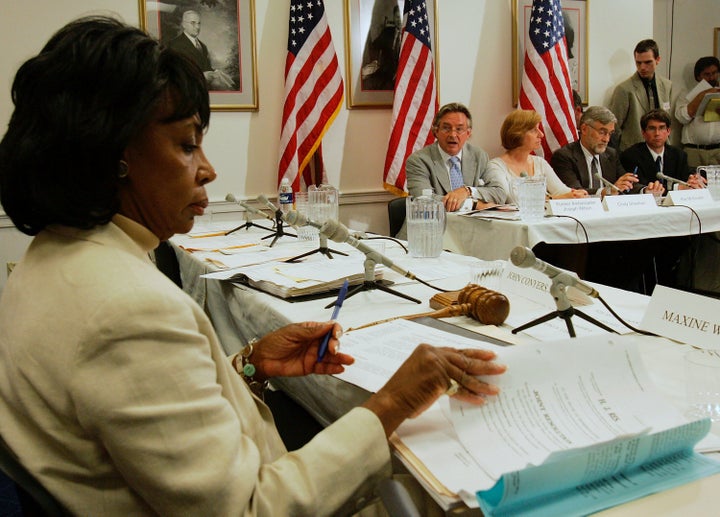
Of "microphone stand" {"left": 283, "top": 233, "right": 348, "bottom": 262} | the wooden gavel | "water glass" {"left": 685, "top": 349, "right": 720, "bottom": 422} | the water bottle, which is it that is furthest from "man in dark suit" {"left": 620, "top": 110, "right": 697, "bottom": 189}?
"water glass" {"left": 685, "top": 349, "right": 720, "bottom": 422}

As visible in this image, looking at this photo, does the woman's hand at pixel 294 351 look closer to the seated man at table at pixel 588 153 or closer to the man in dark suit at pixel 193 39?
the man in dark suit at pixel 193 39

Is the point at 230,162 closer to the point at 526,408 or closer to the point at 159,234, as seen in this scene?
the point at 159,234

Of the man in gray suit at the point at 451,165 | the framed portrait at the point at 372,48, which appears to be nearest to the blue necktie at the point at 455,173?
the man in gray suit at the point at 451,165

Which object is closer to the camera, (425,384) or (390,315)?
(425,384)

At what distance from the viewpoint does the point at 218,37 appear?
13.3ft

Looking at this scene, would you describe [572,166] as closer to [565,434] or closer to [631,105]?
[631,105]

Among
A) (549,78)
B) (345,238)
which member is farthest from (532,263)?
(549,78)

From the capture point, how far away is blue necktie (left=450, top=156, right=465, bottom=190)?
407 cm

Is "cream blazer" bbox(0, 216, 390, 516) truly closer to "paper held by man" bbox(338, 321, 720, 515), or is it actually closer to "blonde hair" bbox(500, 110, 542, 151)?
"paper held by man" bbox(338, 321, 720, 515)

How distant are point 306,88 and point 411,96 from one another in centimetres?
81

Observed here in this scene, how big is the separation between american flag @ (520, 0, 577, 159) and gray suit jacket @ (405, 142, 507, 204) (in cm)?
108

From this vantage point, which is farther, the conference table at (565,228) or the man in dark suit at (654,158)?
the man in dark suit at (654,158)

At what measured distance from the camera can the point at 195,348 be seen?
0.68m

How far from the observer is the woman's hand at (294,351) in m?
1.01
